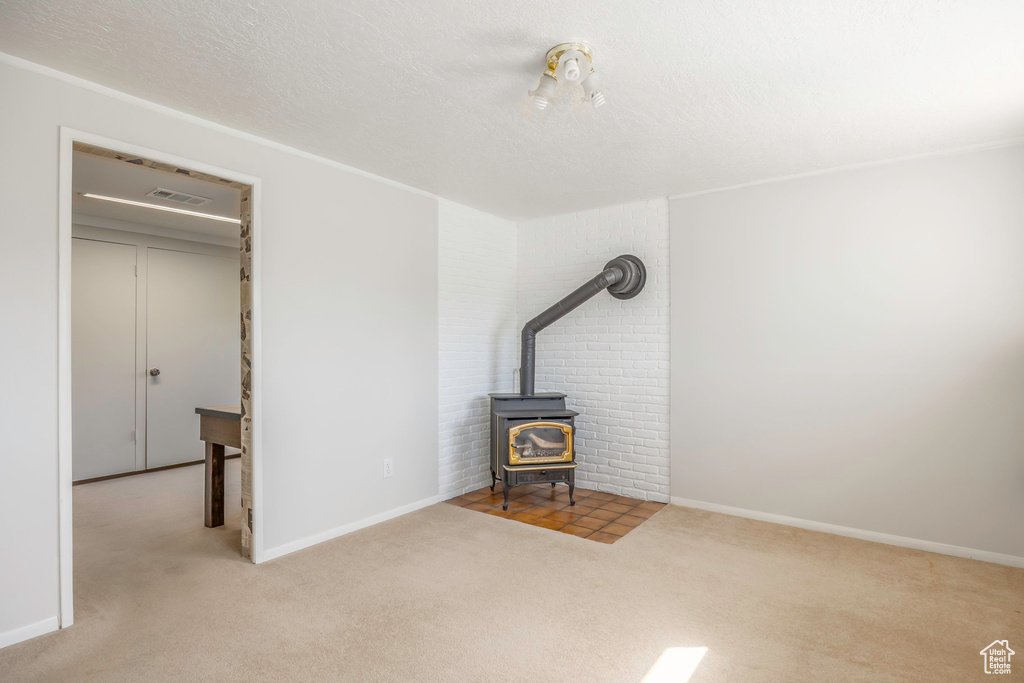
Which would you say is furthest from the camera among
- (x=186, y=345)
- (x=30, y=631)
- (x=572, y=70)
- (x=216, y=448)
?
(x=186, y=345)

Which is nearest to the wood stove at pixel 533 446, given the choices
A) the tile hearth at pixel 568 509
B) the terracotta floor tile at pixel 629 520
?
the tile hearth at pixel 568 509

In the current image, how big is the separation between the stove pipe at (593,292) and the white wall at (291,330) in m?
0.73

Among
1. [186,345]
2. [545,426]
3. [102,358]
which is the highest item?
[186,345]

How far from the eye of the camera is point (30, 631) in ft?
6.93

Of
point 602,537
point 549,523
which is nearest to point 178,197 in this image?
point 549,523

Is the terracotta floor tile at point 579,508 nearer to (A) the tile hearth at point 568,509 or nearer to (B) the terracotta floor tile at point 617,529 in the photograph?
(A) the tile hearth at point 568,509

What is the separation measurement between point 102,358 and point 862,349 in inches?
Answer: 235

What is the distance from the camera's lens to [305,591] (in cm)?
254

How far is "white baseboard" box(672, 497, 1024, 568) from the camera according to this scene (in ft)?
9.50

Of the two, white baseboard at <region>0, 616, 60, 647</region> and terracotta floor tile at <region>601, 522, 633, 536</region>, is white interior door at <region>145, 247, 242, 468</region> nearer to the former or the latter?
white baseboard at <region>0, 616, 60, 647</region>

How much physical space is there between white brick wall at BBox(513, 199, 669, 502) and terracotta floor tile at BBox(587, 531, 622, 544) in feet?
2.89

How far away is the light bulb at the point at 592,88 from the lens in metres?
2.02

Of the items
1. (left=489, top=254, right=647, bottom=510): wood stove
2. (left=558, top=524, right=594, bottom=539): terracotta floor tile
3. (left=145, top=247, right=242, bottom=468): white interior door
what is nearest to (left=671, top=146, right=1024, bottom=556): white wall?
(left=489, top=254, right=647, bottom=510): wood stove

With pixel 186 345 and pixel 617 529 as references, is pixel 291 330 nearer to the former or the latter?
pixel 617 529
